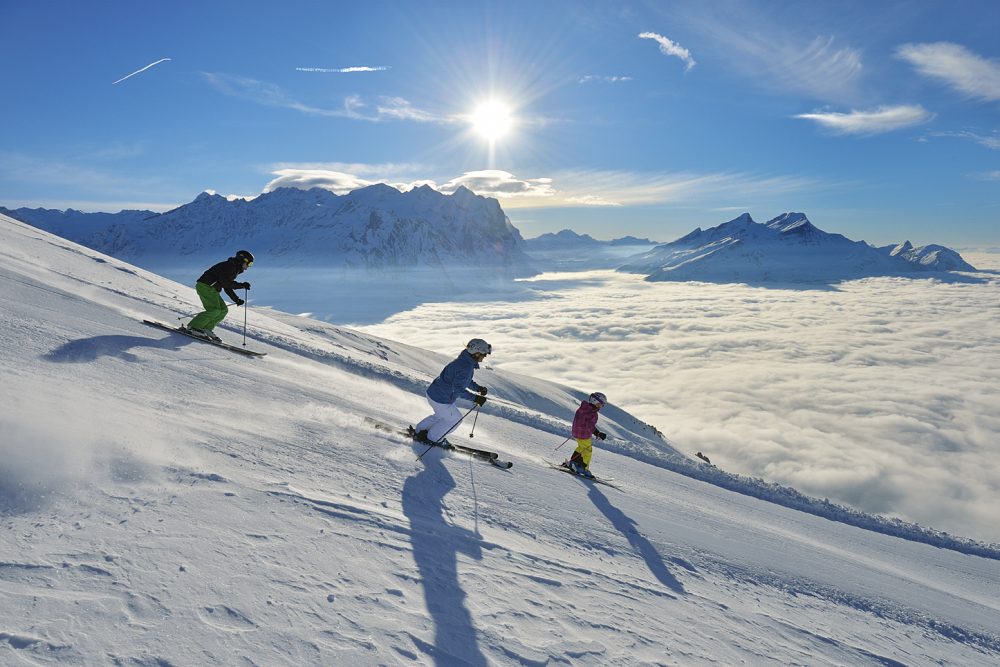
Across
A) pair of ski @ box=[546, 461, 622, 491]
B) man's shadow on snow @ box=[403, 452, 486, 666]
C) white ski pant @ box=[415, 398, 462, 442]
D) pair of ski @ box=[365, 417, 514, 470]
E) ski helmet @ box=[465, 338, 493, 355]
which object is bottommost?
pair of ski @ box=[546, 461, 622, 491]

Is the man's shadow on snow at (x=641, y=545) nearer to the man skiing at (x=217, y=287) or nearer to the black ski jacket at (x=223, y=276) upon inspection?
the man skiing at (x=217, y=287)

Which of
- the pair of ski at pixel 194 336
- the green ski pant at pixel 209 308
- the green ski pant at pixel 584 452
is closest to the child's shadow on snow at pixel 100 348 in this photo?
the pair of ski at pixel 194 336

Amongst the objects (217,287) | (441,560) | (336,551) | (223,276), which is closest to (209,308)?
(217,287)

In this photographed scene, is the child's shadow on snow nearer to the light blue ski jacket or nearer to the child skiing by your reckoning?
the light blue ski jacket

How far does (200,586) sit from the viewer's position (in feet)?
9.76

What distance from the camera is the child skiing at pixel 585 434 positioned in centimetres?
880

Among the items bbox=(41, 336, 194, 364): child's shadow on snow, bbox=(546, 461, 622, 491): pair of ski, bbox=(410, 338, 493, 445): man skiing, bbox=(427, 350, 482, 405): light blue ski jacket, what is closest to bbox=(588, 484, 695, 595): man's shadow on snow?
bbox=(546, 461, 622, 491): pair of ski

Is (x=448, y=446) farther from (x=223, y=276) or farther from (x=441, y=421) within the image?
(x=223, y=276)

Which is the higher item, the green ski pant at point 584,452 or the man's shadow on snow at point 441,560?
the green ski pant at point 584,452

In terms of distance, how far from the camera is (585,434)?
900 centimetres

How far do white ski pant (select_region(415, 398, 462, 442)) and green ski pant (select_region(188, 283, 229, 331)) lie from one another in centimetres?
611

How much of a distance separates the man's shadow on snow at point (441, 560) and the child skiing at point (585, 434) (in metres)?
3.40

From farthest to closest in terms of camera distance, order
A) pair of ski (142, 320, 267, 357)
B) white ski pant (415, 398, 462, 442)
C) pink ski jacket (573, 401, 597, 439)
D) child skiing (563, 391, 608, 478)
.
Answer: pair of ski (142, 320, 267, 357) < pink ski jacket (573, 401, 597, 439) < child skiing (563, 391, 608, 478) < white ski pant (415, 398, 462, 442)

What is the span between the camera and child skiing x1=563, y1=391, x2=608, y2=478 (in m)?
8.80
